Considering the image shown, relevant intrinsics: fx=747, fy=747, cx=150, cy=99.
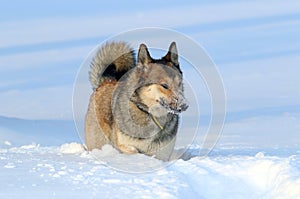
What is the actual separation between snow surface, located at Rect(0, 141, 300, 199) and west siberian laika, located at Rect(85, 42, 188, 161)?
49cm

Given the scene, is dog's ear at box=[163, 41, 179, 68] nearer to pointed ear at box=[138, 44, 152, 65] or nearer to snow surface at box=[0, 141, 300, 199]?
pointed ear at box=[138, 44, 152, 65]

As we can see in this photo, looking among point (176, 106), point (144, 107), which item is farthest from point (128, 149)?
point (176, 106)

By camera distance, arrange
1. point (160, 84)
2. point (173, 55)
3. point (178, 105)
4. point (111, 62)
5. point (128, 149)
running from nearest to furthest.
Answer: point (178, 105), point (160, 84), point (128, 149), point (173, 55), point (111, 62)

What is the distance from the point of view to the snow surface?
6957 mm

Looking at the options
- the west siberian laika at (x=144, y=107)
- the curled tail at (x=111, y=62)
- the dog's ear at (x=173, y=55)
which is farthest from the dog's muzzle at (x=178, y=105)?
the curled tail at (x=111, y=62)

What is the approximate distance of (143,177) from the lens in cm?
749

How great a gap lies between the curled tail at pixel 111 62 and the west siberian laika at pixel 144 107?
0.13ft

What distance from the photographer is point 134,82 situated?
927cm

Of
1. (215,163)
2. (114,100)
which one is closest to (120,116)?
(114,100)

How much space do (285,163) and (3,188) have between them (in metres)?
3.07

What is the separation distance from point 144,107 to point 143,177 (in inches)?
74.5

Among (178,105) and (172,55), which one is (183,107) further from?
(172,55)

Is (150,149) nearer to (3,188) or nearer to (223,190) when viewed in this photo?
(223,190)

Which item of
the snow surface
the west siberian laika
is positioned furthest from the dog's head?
the snow surface
